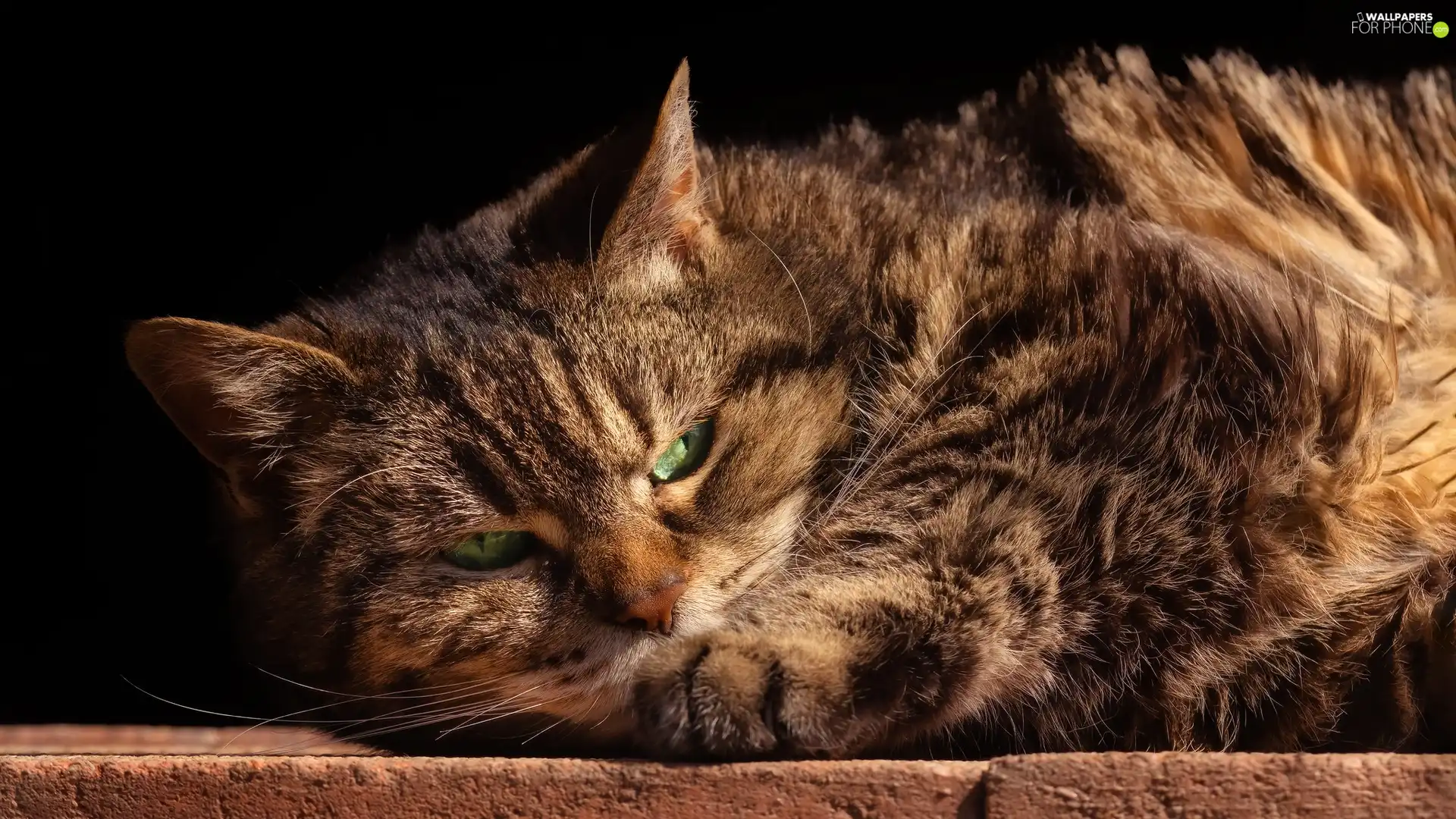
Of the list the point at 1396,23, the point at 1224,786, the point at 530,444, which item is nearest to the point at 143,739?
the point at 530,444

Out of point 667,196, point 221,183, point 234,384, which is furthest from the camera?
point 221,183

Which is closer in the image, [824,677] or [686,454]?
[824,677]

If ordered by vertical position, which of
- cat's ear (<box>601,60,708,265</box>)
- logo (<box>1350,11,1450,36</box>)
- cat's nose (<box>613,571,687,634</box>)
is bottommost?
cat's nose (<box>613,571,687,634</box>)

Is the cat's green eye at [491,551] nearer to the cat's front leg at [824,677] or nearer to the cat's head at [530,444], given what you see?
the cat's head at [530,444]

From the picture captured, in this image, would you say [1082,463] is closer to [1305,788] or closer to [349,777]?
[1305,788]

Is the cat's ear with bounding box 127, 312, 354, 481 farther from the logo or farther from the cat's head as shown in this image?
the logo

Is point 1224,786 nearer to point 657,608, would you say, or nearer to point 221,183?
point 657,608

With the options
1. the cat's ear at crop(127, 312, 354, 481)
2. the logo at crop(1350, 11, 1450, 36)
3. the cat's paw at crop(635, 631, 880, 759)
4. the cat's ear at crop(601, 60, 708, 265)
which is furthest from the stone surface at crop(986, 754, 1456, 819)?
the logo at crop(1350, 11, 1450, 36)
